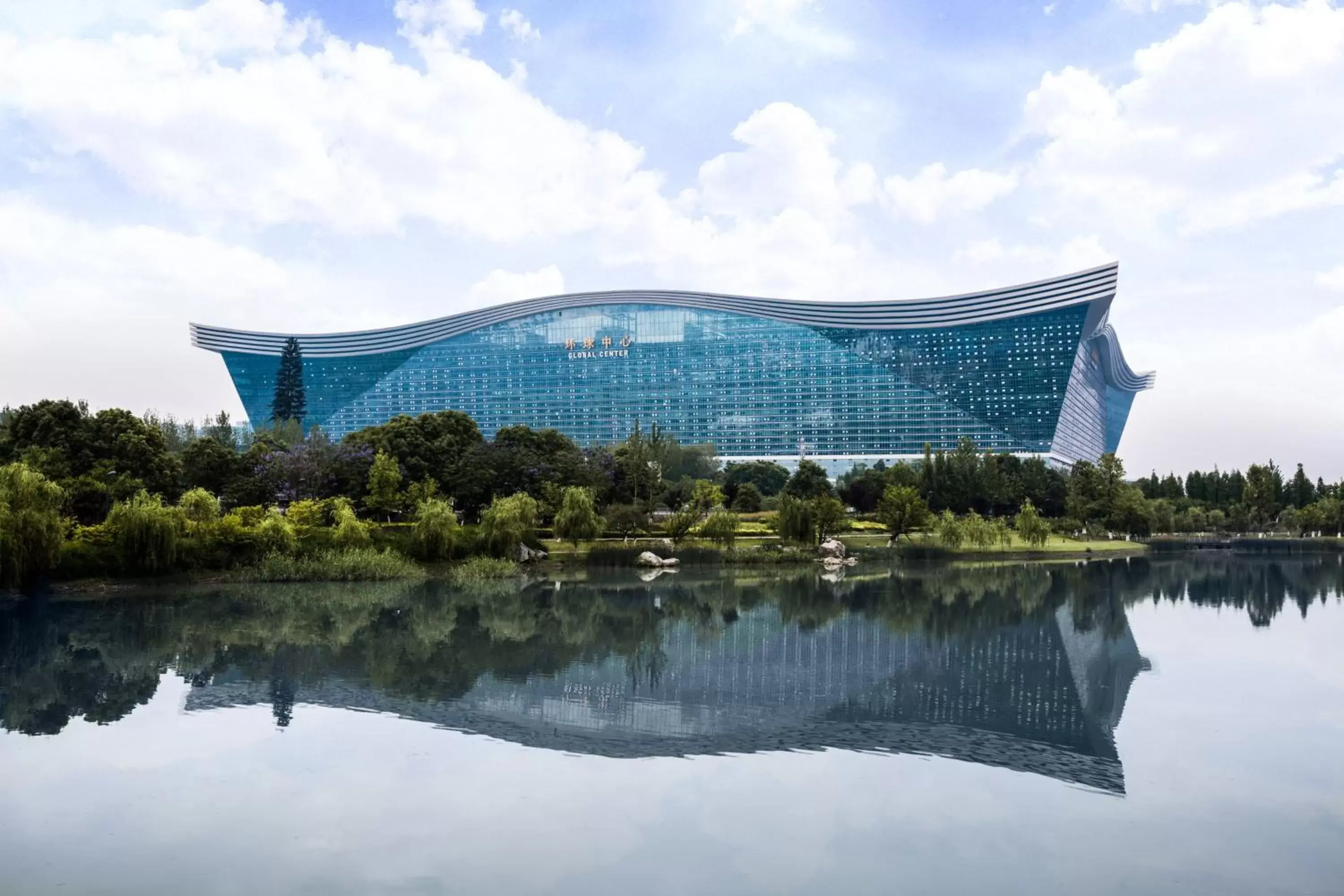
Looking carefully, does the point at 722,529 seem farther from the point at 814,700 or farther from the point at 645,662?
the point at 814,700

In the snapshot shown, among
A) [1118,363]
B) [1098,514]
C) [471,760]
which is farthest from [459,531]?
[1118,363]

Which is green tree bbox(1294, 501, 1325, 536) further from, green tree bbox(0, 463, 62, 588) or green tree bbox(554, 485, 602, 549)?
green tree bbox(0, 463, 62, 588)

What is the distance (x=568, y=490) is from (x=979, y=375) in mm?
60612

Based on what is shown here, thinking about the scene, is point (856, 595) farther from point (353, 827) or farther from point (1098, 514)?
point (1098, 514)

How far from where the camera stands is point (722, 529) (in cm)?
4019

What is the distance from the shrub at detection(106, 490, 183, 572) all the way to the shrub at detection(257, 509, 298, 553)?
3014 millimetres

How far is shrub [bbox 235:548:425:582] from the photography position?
30.5 metres

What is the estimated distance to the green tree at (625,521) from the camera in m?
43.8

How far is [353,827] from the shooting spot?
8.72 meters

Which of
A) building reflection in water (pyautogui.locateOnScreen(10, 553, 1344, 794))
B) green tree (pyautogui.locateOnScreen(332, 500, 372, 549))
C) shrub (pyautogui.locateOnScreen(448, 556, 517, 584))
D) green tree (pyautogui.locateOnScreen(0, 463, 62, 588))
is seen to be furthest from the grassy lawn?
green tree (pyautogui.locateOnScreen(0, 463, 62, 588))

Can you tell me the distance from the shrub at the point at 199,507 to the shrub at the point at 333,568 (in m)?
2.69

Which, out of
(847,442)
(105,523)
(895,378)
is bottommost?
(105,523)

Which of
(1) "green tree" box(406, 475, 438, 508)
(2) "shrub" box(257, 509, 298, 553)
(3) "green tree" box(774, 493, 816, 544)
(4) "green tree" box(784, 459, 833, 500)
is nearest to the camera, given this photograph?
(2) "shrub" box(257, 509, 298, 553)

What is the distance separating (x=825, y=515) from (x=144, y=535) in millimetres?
25644
